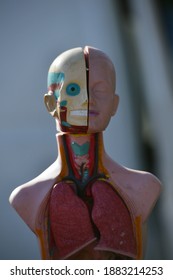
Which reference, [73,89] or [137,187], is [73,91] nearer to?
[73,89]

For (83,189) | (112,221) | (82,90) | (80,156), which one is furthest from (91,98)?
(112,221)

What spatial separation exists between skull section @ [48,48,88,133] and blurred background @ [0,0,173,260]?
0.76 meters

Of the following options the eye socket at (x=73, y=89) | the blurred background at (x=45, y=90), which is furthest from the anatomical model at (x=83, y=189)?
A: the blurred background at (x=45, y=90)

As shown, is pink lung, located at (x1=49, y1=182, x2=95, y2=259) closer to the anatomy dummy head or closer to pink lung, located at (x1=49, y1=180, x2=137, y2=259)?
pink lung, located at (x1=49, y1=180, x2=137, y2=259)

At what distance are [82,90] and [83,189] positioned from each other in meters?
0.37

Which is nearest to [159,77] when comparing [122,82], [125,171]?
[122,82]

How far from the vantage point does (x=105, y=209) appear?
296 cm

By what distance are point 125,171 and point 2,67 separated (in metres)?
1.08

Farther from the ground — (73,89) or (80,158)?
(73,89)

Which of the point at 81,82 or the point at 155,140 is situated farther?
the point at 155,140

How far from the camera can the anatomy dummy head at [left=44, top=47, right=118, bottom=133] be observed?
2965mm

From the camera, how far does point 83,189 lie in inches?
118

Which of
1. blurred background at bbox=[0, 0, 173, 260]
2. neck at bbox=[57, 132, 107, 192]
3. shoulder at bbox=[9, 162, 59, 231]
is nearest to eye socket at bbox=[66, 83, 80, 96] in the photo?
neck at bbox=[57, 132, 107, 192]
